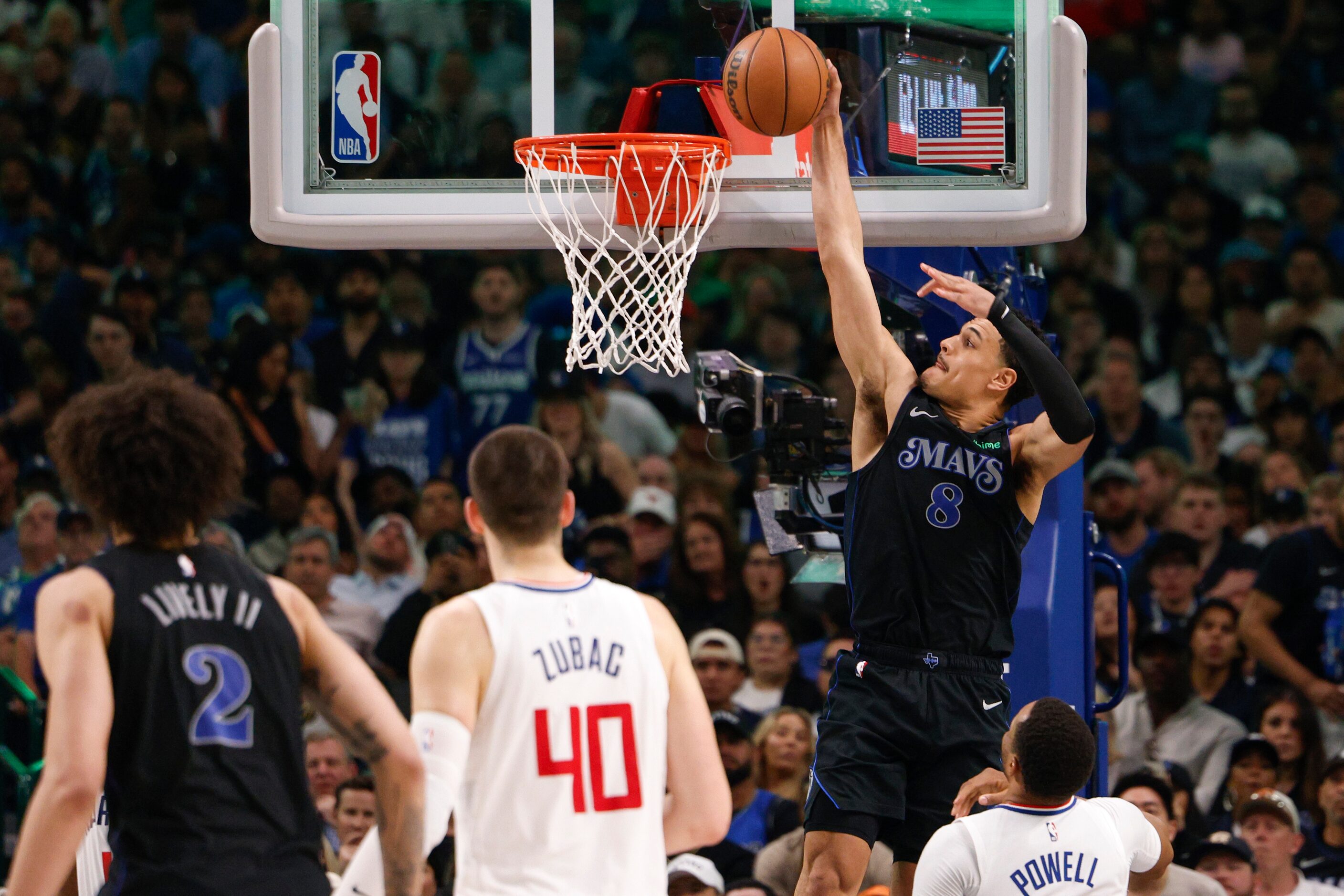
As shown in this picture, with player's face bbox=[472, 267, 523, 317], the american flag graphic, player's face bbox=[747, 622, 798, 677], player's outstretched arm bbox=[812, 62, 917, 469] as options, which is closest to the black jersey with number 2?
player's outstretched arm bbox=[812, 62, 917, 469]

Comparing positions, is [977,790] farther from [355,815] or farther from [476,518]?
[355,815]

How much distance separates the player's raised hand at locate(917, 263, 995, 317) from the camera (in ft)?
18.6

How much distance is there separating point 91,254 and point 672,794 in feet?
29.1

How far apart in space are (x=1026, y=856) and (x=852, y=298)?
181 centimetres

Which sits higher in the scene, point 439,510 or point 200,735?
point 200,735

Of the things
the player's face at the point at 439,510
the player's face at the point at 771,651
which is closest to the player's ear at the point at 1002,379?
the player's face at the point at 771,651

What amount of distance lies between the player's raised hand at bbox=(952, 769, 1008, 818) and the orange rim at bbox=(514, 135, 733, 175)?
2.19 m

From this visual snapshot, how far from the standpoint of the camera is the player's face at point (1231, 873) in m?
7.08

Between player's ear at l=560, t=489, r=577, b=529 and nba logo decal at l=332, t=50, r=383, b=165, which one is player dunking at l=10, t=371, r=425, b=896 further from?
nba logo decal at l=332, t=50, r=383, b=165

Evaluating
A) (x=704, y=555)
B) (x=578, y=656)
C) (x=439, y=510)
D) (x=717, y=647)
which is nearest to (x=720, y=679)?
(x=717, y=647)

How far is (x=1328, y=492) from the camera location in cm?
888

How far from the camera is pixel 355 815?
24.3ft

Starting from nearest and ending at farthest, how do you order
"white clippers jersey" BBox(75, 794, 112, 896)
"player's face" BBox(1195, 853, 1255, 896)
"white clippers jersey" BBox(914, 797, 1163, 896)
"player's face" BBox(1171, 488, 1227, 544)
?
"white clippers jersey" BBox(914, 797, 1163, 896) → "white clippers jersey" BBox(75, 794, 112, 896) → "player's face" BBox(1195, 853, 1255, 896) → "player's face" BBox(1171, 488, 1227, 544)

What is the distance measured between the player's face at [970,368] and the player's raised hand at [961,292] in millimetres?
53
